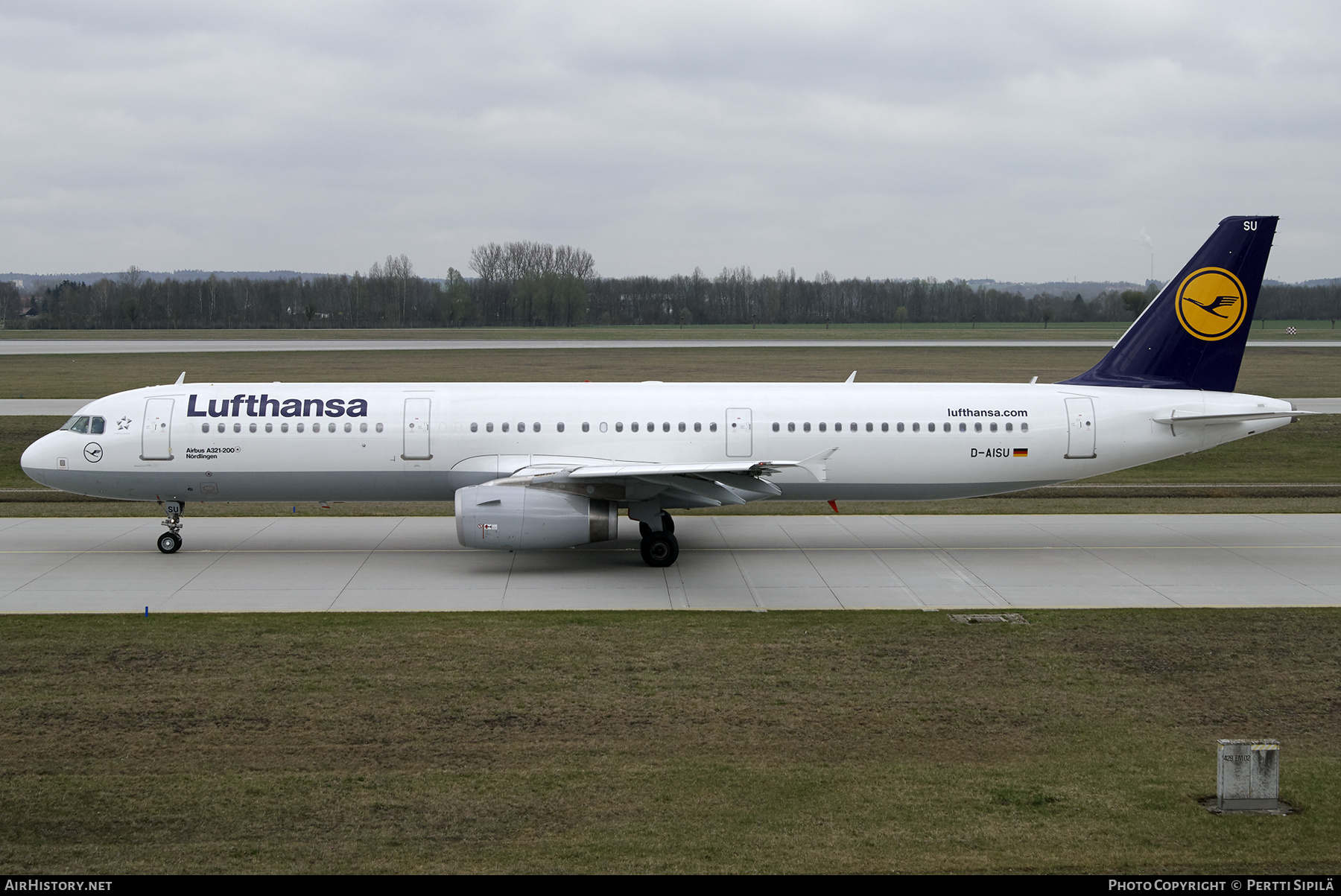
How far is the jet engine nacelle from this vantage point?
19.7 m

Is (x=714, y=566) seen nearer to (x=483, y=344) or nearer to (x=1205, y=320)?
(x=1205, y=320)

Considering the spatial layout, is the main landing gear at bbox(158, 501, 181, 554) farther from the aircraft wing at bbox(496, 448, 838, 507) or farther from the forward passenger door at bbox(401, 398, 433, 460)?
the aircraft wing at bbox(496, 448, 838, 507)

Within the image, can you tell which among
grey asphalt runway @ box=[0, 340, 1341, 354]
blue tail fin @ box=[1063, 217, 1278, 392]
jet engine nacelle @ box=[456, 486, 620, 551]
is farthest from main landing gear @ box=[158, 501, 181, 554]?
→ grey asphalt runway @ box=[0, 340, 1341, 354]

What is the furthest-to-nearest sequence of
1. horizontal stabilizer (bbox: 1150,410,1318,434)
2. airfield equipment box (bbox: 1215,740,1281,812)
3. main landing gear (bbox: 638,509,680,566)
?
horizontal stabilizer (bbox: 1150,410,1318,434) < main landing gear (bbox: 638,509,680,566) < airfield equipment box (bbox: 1215,740,1281,812)

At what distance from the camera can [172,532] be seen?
888 inches

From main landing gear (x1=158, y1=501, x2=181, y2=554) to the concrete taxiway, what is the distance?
0.28 m

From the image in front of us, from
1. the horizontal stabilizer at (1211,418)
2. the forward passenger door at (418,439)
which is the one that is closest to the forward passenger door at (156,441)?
the forward passenger door at (418,439)

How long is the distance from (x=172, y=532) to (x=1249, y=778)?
64.6 feet

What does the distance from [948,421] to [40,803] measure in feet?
55.7

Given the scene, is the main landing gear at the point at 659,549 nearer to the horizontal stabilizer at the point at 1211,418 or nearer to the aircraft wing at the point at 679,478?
the aircraft wing at the point at 679,478

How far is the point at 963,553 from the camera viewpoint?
2253cm

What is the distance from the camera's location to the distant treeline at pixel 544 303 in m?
138
